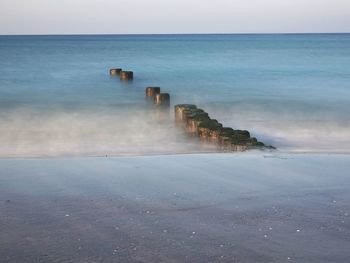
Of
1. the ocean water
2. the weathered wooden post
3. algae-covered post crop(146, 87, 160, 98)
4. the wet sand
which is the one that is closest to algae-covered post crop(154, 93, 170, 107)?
the ocean water

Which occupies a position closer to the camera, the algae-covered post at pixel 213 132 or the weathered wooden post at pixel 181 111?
the algae-covered post at pixel 213 132

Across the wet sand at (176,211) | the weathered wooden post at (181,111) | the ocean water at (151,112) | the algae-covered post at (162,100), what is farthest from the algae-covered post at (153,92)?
the wet sand at (176,211)

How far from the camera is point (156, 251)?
4531mm

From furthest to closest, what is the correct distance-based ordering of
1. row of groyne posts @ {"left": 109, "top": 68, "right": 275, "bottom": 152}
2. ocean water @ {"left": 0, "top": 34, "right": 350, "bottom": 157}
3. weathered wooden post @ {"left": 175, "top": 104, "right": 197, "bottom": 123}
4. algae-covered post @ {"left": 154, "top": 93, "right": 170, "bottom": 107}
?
algae-covered post @ {"left": 154, "top": 93, "right": 170, "bottom": 107}, weathered wooden post @ {"left": 175, "top": 104, "right": 197, "bottom": 123}, ocean water @ {"left": 0, "top": 34, "right": 350, "bottom": 157}, row of groyne posts @ {"left": 109, "top": 68, "right": 275, "bottom": 152}

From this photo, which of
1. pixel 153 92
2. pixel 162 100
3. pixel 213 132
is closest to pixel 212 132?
pixel 213 132

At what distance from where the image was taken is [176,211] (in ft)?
18.6

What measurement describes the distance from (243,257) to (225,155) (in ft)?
15.4

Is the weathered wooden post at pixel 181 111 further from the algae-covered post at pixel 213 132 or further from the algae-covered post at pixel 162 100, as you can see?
the algae-covered post at pixel 162 100

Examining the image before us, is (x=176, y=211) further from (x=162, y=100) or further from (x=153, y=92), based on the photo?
(x=153, y=92)

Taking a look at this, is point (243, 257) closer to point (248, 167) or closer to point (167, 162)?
point (248, 167)

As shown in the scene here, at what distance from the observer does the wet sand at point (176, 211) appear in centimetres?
454

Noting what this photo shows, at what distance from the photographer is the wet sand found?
4543 millimetres

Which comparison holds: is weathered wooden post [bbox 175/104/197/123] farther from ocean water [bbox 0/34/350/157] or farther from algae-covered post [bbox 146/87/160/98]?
algae-covered post [bbox 146/87/160/98]

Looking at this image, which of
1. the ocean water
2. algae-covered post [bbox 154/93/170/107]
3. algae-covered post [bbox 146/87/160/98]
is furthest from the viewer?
algae-covered post [bbox 146/87/160/98]
